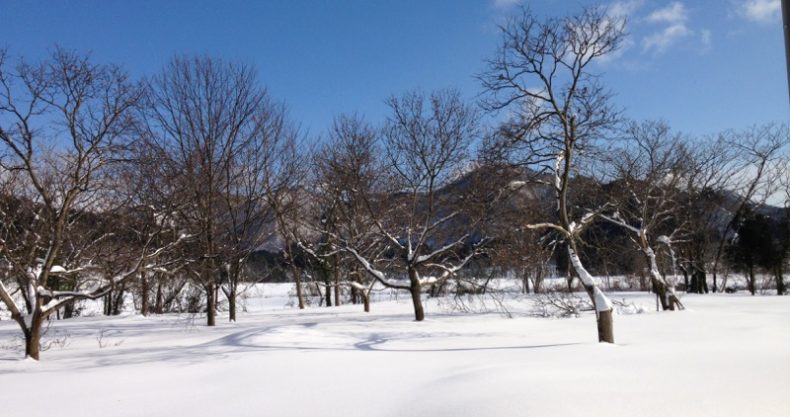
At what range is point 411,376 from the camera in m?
5.96

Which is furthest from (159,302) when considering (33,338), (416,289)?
(33,338)

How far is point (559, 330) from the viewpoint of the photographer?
39.3 ft

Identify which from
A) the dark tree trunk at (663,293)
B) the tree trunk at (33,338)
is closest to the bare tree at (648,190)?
the dark tree trunk at (663,293)

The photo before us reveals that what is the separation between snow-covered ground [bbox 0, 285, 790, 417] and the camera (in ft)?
13.9

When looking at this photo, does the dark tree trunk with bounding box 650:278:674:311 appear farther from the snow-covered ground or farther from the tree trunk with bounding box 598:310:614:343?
the tree trunk with bounding box 598:310:614:343

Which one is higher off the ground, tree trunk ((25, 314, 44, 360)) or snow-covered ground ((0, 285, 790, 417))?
tree trunk ((25, 314, 44, 360))

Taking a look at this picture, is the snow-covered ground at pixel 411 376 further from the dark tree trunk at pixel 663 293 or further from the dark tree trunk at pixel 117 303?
the dark tree trunk at pixel 117 303

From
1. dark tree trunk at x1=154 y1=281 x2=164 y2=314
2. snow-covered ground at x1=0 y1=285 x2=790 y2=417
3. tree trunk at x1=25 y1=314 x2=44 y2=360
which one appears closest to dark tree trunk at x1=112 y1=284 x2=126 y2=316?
dark tree trunk at x1=154 y1=281 x2=164 y2=314

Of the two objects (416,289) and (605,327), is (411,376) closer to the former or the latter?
(605,327)

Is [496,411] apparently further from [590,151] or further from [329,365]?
[590,151]

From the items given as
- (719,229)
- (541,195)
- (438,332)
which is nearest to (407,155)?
(541,195)

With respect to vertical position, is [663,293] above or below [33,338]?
below

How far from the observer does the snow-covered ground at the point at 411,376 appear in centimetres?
423

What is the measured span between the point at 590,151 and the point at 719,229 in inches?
1163
